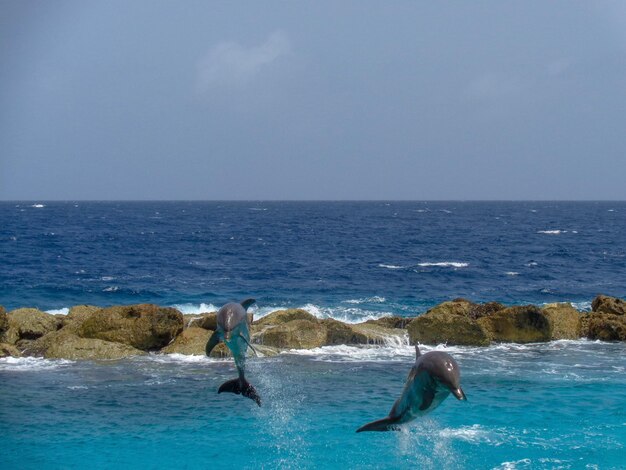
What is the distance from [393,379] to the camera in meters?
18.9

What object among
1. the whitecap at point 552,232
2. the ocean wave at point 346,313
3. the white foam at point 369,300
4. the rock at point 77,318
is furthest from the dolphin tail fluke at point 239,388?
the whitecap at point 552,232

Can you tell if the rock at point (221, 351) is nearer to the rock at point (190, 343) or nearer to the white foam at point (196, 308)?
the rock at point (190, 343)

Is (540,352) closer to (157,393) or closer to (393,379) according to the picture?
(393,379)

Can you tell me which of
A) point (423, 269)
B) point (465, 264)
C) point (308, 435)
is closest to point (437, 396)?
point (308, 435)

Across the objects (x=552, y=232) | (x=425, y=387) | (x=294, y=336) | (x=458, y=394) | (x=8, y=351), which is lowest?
(x=8, y=351)

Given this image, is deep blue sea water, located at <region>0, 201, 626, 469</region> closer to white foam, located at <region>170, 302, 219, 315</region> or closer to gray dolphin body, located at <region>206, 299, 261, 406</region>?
white foam, located at <region>170, 302, 219, 315</region>

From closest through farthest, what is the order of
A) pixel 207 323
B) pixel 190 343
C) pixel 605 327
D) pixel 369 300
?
pixel 190 343
pixel 207 323
pixel 605 327
pixel 369 300

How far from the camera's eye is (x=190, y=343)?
852 inches

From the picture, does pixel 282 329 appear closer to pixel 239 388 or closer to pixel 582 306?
pixel 239 388

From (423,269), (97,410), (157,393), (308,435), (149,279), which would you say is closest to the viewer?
(308,435)

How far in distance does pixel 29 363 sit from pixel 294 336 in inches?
318

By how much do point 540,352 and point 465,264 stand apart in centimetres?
3107

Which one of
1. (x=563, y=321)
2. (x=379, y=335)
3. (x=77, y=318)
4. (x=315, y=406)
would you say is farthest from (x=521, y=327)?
(x=77, y=318)

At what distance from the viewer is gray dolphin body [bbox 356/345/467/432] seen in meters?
8.29
